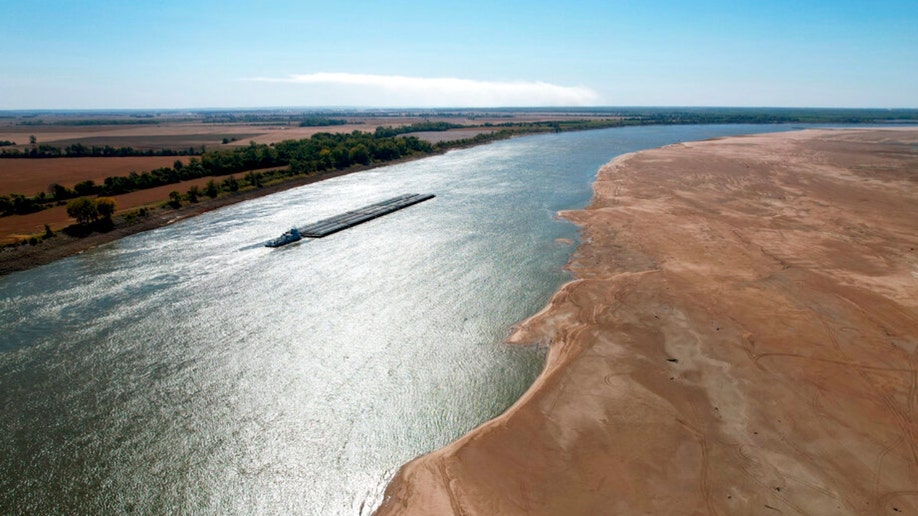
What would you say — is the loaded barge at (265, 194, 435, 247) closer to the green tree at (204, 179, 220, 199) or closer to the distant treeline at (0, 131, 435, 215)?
the green tree at (204, 179, 220, 199)

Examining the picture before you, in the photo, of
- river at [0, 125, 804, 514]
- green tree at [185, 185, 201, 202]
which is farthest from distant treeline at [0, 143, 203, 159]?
river at [0, 125, 804, 514]

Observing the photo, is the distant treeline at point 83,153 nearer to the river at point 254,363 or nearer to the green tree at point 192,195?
the green tree at point 192,195

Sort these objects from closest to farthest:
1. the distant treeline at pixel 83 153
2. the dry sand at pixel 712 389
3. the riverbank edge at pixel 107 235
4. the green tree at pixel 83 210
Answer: the dry sand at pixel 712 389, the riverbank edge at pixel 107 235, the green tree at pixel 83 210, the distant treeline at pixel 83 153

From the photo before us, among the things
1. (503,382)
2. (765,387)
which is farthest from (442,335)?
(765,387)

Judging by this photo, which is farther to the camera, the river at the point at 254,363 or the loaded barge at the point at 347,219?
the loaded barge at the point at 347,219

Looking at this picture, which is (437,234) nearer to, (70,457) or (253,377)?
(253,377)

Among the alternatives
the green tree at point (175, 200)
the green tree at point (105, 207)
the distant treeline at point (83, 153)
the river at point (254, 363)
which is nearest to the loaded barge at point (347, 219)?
the river at point (254, 363)

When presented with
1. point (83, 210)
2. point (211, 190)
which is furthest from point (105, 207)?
point (211, 190)
